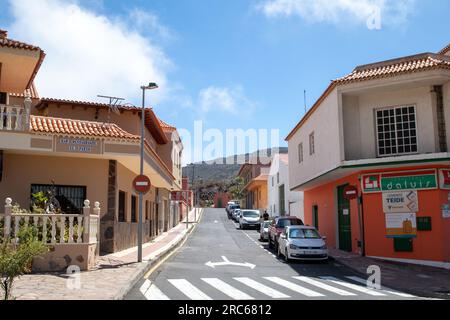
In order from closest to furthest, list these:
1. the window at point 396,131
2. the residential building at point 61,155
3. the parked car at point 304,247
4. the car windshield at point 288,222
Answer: the residential building at point 61,155 → the parked car at point 304,247 → the window at point 396,131 → the car windshield at point 288,222

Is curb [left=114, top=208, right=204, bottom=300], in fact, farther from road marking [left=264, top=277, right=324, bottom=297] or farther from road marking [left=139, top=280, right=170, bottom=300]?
road marking [left=264, top=277, right=324, bottom=297]

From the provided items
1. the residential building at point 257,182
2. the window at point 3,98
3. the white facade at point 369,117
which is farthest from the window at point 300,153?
the residential building at point 257,182

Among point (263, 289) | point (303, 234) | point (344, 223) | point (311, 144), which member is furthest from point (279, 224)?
point (263, 289)

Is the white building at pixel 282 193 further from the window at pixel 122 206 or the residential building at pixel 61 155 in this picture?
the residential building at pixel 61 155

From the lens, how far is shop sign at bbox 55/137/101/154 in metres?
16.7

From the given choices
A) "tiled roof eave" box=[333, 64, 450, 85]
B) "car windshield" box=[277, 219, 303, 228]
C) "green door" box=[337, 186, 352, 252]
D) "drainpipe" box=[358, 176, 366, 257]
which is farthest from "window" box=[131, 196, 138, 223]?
"tiled roof eave" box=[333, 64, 450, 85]

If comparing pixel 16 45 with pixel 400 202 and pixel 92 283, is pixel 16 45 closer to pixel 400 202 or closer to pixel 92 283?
pixel 92 283

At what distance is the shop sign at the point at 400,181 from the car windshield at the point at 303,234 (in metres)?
2.83

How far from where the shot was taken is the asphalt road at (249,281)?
11164 mm

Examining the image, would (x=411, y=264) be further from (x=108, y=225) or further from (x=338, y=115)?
(x=108, y=225)

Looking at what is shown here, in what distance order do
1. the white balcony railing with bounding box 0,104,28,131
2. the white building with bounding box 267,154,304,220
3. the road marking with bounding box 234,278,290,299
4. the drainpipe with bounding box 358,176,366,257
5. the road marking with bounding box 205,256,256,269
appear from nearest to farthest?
the road marking with bounding box 234,278,290,299 → the white balcony railing with bounding box 0,104,28,131 → the road marking with bounding box 205,256,256,269 → the drainpipe with bounding box 358,176,366,257 → the white building with bounding box 267,154,304,220

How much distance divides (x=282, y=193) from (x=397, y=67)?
86.1 ft

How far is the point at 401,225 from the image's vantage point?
19297 millimetres

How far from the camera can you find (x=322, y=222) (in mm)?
27703
